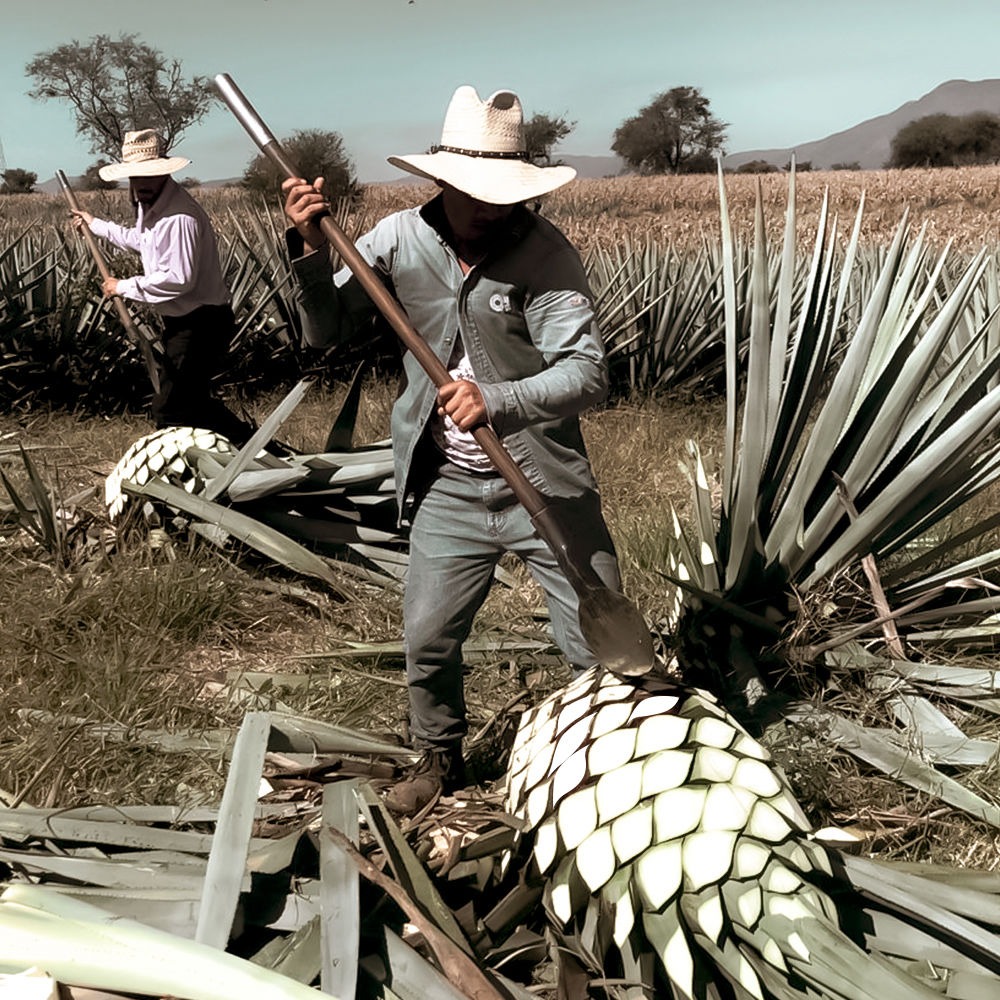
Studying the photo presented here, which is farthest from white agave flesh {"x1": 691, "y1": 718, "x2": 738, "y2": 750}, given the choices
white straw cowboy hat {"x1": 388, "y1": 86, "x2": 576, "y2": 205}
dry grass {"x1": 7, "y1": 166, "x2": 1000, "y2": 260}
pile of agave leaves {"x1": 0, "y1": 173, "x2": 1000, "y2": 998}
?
dry grass {"x1": 7, "y1": 166, "x2": 1000, "y2": 260}

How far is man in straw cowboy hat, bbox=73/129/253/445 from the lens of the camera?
4699 millimetres

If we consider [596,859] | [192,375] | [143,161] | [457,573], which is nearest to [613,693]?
[596,859]

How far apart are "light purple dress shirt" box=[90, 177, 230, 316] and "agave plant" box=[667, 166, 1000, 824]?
10.1ft

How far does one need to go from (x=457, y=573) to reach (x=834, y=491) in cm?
86

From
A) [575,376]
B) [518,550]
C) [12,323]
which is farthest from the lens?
[12,323]

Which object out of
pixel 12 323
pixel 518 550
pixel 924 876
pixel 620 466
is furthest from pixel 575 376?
pixel 12 323

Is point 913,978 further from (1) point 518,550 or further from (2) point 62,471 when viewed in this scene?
(2) point 62,471

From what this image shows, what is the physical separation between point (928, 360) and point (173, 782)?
183 cm

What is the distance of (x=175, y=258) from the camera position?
4.69 metres

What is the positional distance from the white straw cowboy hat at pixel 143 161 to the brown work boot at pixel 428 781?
3.41m

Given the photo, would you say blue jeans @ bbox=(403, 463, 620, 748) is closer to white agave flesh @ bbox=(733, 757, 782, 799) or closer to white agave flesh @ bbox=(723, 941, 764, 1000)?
white agave flesh @ bbox=(733, 757, 782, 799)

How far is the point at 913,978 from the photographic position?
133 centimetres

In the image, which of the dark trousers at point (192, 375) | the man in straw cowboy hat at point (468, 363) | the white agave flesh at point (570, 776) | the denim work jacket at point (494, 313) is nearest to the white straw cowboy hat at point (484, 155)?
the man in straw cowboy hat at point (468, 363)

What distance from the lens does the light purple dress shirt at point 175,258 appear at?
185 inches
